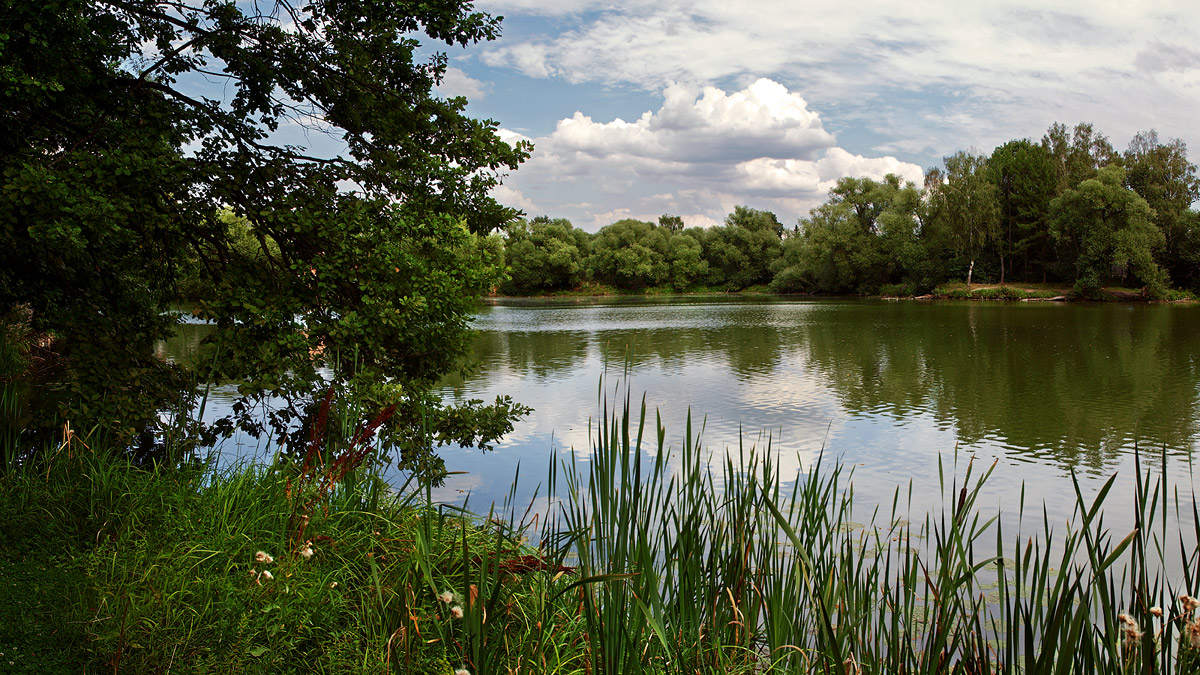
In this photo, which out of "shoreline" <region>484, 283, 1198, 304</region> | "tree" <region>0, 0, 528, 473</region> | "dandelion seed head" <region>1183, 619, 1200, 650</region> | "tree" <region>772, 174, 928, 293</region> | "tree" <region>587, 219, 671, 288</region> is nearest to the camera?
"dandelion seed head" <region>1183, 619, 1200, 650</region>

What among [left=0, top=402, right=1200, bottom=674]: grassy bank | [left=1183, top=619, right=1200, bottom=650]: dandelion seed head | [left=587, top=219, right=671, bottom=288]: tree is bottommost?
[left=0, top=402, right=1200, bottom=674]: grassy bank

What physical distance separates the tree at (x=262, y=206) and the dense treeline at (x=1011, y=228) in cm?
5005

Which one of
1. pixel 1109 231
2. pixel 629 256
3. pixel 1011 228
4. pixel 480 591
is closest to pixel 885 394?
pixel 480 591

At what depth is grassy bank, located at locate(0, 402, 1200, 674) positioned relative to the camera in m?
2.58

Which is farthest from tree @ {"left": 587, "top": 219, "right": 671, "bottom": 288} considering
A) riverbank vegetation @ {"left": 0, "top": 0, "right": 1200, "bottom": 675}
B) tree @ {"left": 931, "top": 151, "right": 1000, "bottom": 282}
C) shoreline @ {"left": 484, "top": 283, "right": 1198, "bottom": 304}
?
riverbank vegetation @ {"left": 0, "top": 0, "right": 1200, "bottom": 675}

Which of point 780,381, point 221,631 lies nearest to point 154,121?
point 221,631

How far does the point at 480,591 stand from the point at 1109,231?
2177 inches

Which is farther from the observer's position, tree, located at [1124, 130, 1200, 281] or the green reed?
tree, located at [1124, 130, 1200, 281]

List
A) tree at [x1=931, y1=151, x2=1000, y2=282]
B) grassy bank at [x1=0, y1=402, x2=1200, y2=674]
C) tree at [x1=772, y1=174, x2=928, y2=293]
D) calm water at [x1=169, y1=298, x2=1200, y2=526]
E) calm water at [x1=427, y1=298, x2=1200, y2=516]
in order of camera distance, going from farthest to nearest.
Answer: tree at [x1=772, y1=174, x2=928, y2=293] → tree at [x1=931, y1=151, x2=1000, y2=282] → calm water at [x1=427, y1=298, x2=1200, y2=516] → calm water at [x1=169, y1=298, x2=1200, y2=526] → grassy bank at [x1=0, y1=402, x2=1200, y2=674]

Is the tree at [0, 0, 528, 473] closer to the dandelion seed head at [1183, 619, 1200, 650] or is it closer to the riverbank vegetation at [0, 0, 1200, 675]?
the riverbank vegetation at [0, 0, 1200, 675]

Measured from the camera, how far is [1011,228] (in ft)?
193

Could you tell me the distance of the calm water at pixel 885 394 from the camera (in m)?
9.96

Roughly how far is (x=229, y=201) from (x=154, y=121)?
886 millimetres

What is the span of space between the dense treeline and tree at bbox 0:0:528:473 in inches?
1970
